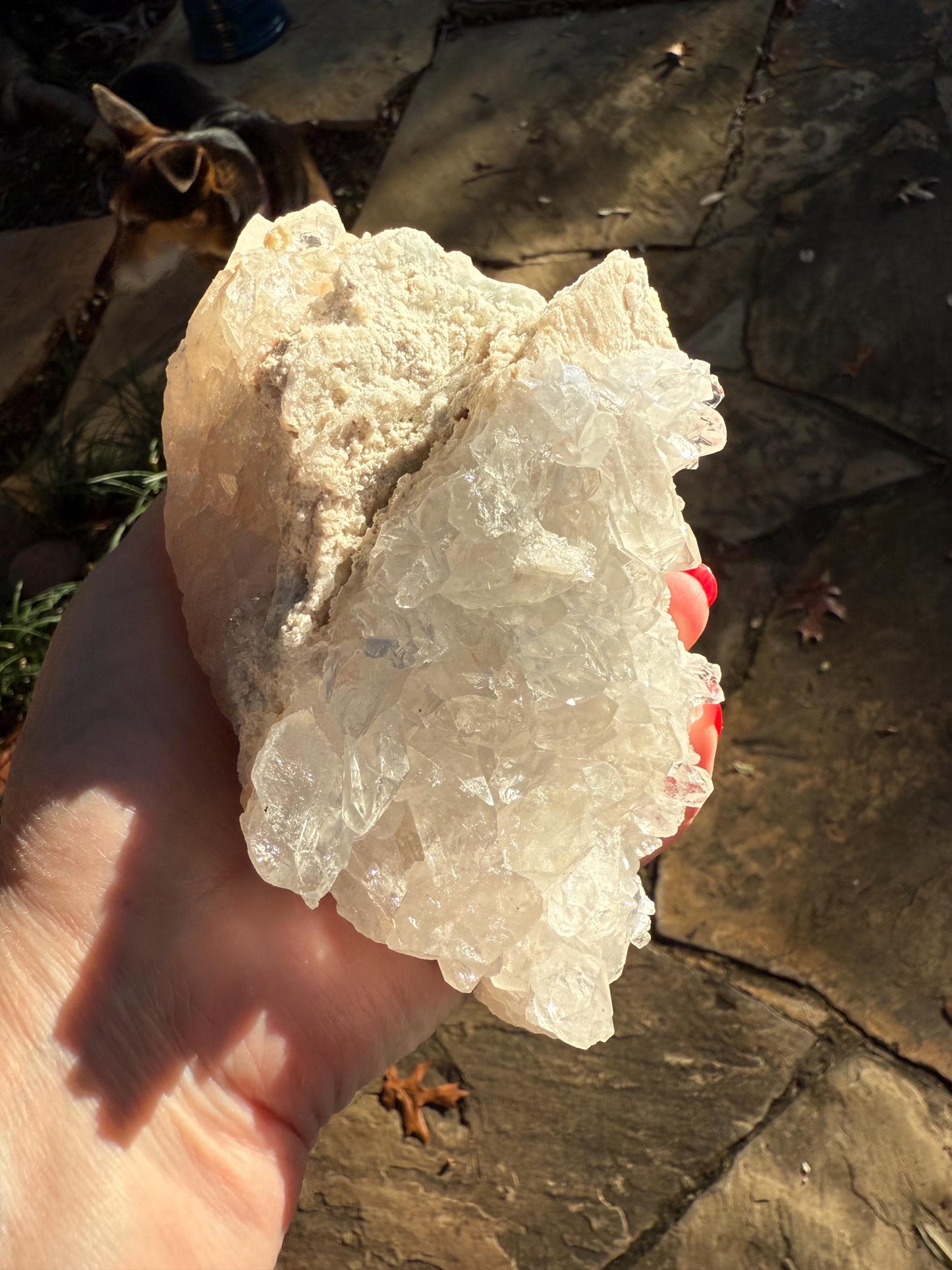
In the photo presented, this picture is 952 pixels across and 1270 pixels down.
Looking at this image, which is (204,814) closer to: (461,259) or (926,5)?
(461,259)

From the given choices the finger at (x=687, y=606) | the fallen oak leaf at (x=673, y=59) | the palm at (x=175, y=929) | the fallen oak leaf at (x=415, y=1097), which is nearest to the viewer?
the palm at (x=175, y=929)

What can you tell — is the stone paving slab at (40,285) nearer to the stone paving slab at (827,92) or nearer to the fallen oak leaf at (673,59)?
the fallen oak leaf at (673,59)

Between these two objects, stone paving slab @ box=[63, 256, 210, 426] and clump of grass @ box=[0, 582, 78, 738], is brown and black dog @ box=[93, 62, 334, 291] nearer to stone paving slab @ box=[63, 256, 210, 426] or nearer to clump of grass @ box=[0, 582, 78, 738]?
stone paving slab @ box=[63, 256, 210, 426]

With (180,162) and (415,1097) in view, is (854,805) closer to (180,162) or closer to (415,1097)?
(415,1097)

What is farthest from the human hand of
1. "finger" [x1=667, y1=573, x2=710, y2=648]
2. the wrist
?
"finger" [x1=667, y1=573, x2=710, y2=648]

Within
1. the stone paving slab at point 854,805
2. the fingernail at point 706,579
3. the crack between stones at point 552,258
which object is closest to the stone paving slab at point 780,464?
the stone paving slab at point 854,805

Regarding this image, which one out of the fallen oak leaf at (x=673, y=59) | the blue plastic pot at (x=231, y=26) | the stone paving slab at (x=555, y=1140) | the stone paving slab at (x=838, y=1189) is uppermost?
the blue plastic pot at (x=231, y=26)

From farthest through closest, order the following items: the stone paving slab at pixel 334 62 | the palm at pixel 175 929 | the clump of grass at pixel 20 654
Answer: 1. the stone paving slab at pixel 334 62
2. the clump of grass at pixel 20 654
3. the palm at pixel 175 929
